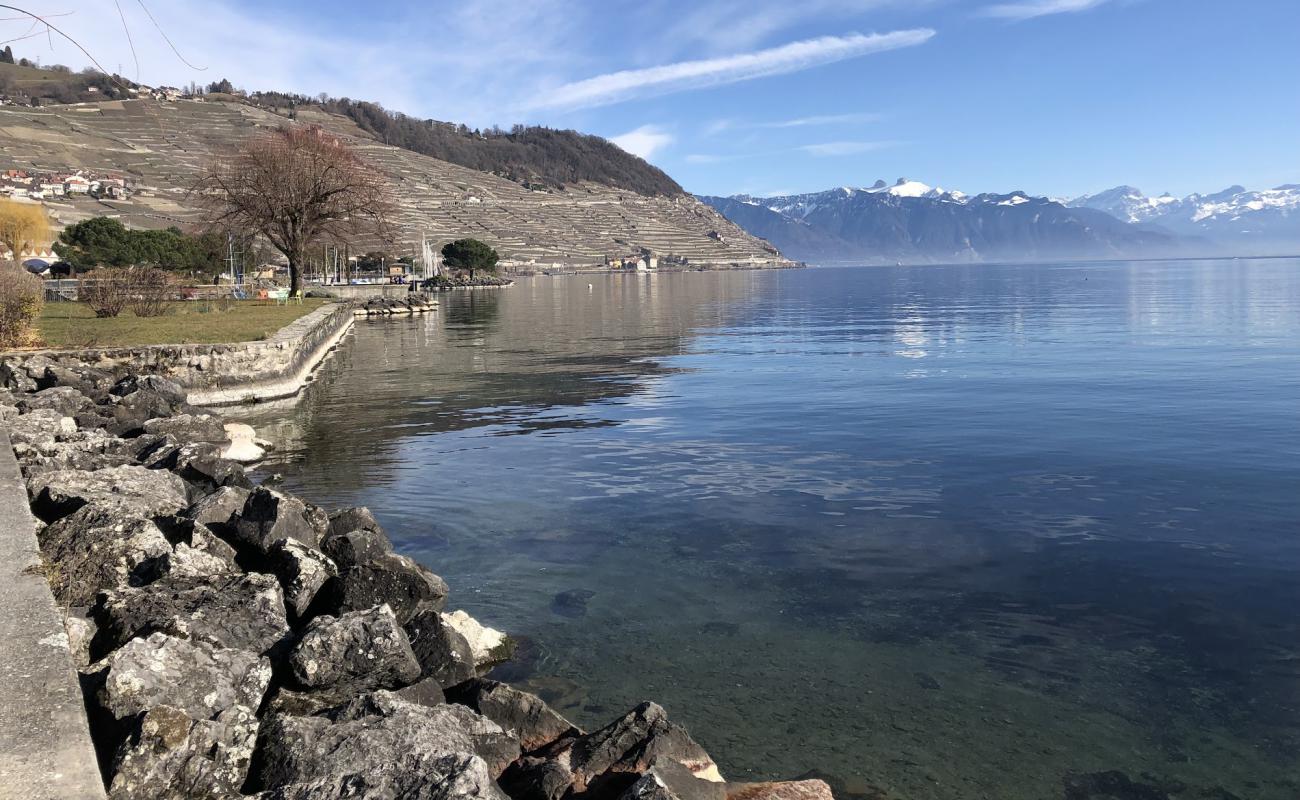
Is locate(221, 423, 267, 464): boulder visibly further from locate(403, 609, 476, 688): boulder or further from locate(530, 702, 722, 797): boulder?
locate(530, 702, 722, 797): boulder

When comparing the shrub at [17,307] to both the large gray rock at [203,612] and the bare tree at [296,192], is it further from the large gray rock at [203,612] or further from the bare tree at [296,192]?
the bare tree at [296,192]

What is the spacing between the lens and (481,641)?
9.06 m

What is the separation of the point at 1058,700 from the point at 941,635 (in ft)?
4.93

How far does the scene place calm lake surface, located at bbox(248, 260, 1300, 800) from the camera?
7715 millimetres

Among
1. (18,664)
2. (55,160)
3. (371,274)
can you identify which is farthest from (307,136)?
(55,160)

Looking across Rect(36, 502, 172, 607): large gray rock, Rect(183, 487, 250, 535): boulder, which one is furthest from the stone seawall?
Rect(36, 502, 172, 607): large gray rock

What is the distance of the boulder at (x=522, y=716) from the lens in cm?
674

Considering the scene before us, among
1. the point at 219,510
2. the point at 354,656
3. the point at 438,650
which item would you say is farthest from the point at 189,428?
the point at 354,656

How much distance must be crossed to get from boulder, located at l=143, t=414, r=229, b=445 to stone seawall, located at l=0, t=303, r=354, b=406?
656 cm

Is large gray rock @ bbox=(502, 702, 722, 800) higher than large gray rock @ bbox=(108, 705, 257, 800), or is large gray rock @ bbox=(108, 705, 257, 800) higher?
large gray rock @ bbox=(108, 705, 257, 800)

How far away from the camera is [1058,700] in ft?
26.9

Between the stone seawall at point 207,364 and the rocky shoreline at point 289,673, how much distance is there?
45.0 ft

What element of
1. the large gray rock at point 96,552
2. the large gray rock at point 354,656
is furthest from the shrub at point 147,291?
the large gray rock at point 354,656

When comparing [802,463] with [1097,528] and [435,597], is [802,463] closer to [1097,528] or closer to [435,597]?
[1097,528]
